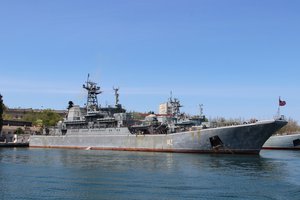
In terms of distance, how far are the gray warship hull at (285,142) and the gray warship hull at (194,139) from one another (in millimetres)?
37556

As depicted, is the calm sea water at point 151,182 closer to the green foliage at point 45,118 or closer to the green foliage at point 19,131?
the green foliage at point 19,131

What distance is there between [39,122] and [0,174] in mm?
125407

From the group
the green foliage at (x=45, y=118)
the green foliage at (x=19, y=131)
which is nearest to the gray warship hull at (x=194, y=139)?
the green foliage at (x=19, y=131)

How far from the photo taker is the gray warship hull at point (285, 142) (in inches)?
3895

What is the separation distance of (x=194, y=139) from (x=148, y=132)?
1418 centimetres

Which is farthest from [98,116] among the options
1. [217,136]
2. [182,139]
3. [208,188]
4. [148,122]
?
[208,188]

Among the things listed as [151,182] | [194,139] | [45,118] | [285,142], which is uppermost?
[45,118]

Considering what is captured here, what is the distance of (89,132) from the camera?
89188mm

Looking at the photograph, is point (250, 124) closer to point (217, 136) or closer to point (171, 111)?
point (217, 136)

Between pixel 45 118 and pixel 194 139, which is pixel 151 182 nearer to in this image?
pixel 194 139

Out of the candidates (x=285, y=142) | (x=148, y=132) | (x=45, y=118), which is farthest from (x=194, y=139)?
(x=45, y=118)

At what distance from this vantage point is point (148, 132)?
262ft

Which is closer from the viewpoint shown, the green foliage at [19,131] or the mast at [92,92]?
the mast at [92,92]

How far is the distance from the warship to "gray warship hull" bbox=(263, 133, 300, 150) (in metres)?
30.6
